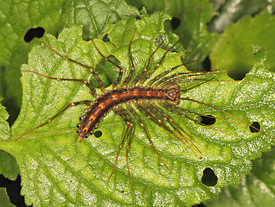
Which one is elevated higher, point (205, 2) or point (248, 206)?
point (205, 2)

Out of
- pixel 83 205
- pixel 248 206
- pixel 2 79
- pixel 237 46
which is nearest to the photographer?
pixel 83 205

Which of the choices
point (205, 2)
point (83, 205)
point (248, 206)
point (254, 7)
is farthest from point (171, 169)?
point (254, 7)

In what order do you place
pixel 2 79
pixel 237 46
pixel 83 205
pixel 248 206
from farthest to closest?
pixel 237 46
pixel 248 206
pixel 2 79
pixel 83 205

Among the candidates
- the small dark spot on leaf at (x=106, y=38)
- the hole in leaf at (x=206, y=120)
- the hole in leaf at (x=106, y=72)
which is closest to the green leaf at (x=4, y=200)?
the hole in leaf at (x=106, y=72)

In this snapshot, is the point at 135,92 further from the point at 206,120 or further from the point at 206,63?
the point at 206,63

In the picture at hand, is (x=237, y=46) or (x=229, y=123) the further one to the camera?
(x=237, y=46)

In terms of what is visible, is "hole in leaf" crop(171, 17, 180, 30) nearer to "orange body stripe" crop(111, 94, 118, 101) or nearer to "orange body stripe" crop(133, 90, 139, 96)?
"orange body stripe" crop(133, 90, 139, 96)

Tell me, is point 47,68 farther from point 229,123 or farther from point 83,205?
point 229,123
